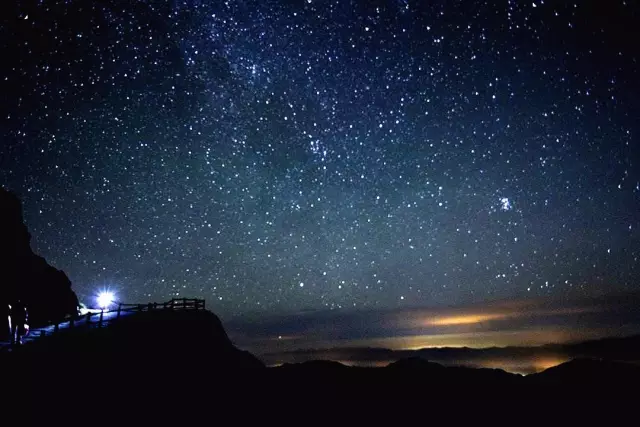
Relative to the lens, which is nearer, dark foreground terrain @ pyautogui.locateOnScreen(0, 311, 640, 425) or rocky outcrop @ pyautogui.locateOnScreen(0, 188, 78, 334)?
dark foreground terrain @ pyautogui.locateOnScreen(0, 311, 640, 425)

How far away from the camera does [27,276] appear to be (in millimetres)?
27953

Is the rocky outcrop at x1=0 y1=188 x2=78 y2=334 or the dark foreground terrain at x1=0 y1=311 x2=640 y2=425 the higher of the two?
the rocky outcrop at x1=0 y1=188 x2=78 y2=334

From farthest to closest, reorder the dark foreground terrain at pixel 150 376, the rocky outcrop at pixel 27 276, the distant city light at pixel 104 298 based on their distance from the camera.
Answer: the distant city light at pixel 104 298 → the rocky outcrop at pixel 27 276 → the dark foreground terrain at pixel 150 376

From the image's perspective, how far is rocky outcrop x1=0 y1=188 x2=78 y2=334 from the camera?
26.2 meters

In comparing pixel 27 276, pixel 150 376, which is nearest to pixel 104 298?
pixel 27 276

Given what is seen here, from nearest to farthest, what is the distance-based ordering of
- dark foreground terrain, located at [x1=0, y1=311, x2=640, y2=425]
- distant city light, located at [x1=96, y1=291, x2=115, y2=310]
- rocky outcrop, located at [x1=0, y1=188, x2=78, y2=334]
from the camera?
dark foreground terrain, located at [x1=0, y1=311, x2=640, y2=425]
rocky outcrop, located at [x1=0, y1=188, x2=78, y2=334]
distant city light, located at [x1=96, y1=291, x2=115, y2=310]

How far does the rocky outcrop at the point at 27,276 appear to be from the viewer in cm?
2622

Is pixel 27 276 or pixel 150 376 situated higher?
pixel 27 276

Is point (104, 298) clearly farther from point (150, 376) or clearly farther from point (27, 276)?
point (150, 376)

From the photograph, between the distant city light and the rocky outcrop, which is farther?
the distant city light

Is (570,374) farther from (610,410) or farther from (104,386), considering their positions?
(104,386)

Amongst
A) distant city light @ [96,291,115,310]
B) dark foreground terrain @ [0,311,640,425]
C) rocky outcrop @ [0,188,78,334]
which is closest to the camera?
dark foreground terrain @ [0,311,640,425]

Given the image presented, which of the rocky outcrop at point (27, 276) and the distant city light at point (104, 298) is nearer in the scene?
the rocky outcrop at point (27, 276)

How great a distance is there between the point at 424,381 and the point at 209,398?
86.0 metres
